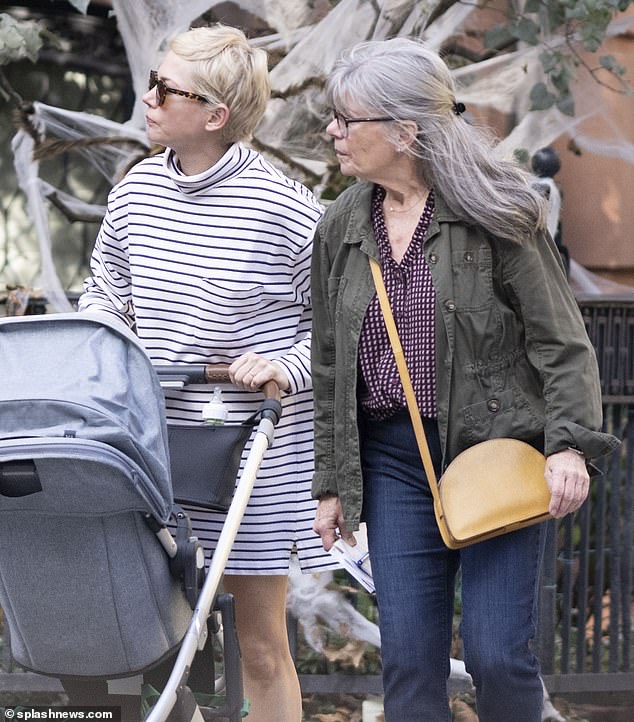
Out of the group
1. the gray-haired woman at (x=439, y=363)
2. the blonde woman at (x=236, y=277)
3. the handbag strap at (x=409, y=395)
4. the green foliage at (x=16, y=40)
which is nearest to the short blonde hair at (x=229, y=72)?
the blonde woman at (x=236, y=277)

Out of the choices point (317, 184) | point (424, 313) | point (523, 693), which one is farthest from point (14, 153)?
point (523, 693)

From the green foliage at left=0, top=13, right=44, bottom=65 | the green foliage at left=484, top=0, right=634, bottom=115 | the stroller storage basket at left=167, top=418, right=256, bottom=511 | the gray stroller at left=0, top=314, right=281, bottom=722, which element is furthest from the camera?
the green foliage at left=484, top=0, right=634, bottom=115

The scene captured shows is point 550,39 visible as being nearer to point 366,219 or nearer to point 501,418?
point 366,219

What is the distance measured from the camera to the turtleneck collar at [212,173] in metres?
3.48

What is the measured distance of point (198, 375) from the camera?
3.30 metres

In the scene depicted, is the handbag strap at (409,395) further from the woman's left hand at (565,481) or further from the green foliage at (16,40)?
the green foliage at (16,40)

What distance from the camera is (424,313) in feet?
10.0

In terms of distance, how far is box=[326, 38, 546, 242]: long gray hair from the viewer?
120 inches

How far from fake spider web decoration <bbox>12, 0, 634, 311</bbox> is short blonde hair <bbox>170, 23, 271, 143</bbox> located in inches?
72.8

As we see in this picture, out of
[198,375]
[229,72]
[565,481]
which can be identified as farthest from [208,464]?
[229,72]

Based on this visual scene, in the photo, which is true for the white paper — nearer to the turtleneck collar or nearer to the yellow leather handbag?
the yellow leather handbag

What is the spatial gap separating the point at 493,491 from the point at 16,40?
3.06 meters

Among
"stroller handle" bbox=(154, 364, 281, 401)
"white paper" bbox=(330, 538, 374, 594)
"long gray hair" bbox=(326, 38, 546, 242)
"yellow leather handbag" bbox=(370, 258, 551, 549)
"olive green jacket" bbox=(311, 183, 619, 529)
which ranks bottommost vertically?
"white paper" bbox=(330, 538, 374, 594)

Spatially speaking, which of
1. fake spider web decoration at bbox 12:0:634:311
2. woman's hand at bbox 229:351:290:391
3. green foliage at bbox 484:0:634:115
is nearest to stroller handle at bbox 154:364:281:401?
woman's hand at bbox 229:351:290:391
